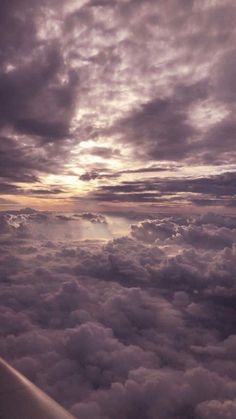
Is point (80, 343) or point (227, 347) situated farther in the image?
point (227, 347)

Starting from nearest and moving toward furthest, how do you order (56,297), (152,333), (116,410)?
(116,410) → (152,333) → (56,297)

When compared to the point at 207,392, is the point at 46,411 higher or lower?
higher

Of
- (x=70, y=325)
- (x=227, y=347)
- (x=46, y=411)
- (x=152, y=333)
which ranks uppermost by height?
(x=46, y=411)

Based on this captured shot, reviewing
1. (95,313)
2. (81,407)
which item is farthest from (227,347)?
(81,407)

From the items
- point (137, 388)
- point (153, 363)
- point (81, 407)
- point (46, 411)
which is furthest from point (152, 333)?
point (46, 411)

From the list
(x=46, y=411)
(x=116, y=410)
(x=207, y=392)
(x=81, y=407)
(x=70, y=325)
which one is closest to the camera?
(x=46, y=411)

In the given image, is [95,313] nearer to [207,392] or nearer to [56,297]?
[56,297]
